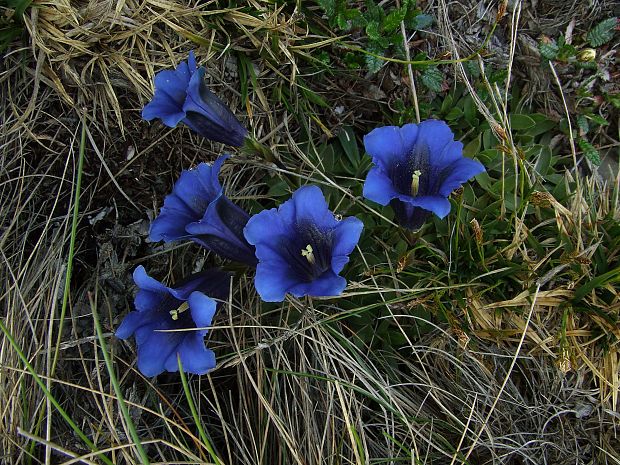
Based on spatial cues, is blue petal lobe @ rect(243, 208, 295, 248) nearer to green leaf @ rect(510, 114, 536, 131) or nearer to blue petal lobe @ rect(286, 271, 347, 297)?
blue petal lobe @ rect(286, 271, 347, 297)

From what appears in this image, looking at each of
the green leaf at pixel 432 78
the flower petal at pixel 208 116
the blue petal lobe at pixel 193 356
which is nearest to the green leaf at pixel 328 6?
the green leaf at pixel 432 78

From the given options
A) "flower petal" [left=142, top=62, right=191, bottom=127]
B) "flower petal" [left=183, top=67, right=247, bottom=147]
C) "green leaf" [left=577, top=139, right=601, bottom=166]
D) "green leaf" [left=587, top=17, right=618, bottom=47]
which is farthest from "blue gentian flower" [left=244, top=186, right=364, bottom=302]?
"green leaf" [left=587, top=17, right=618, bottom=47]

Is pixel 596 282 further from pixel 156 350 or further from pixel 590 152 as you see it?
pixel 156 350

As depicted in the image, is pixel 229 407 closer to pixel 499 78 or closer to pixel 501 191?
pixel 501 191

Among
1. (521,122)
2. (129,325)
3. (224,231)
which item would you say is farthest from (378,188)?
(521,122)

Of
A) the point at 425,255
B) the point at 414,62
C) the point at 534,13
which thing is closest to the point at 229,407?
the point at 425,255

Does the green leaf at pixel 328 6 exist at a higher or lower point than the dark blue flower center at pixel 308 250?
higher

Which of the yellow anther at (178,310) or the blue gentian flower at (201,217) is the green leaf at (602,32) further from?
the yellow anther at (178,310)
